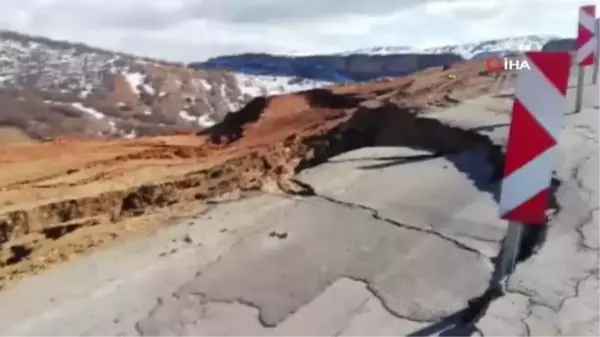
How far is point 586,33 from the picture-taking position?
30.0 ft

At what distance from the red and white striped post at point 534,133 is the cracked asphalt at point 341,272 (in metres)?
0.56

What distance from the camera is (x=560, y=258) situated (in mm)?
4562

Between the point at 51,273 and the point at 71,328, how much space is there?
4.07 feet

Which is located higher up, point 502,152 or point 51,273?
point 502,152

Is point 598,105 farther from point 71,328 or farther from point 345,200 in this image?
point 71,328

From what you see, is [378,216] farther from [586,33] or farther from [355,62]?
[355,62]

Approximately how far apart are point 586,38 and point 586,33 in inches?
3.1

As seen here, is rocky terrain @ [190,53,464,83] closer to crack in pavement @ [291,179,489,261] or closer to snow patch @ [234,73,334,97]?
snow patch @ [234,73,334,97]

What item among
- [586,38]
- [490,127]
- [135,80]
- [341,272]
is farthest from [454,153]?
[135,80]

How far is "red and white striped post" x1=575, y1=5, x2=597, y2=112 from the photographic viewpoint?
29.0ft

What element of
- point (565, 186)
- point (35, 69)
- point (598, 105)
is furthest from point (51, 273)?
point (35, 69)

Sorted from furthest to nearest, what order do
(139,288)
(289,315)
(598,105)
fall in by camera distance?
(598,105)
(139,288)
(289,315)

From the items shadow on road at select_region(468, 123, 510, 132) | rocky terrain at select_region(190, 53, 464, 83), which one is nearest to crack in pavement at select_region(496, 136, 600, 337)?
shadow on road at select_region(468, 123, 510, 132)

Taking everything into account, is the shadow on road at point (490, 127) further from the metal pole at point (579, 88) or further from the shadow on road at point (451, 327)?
the shadow on road at point (451, 327)
